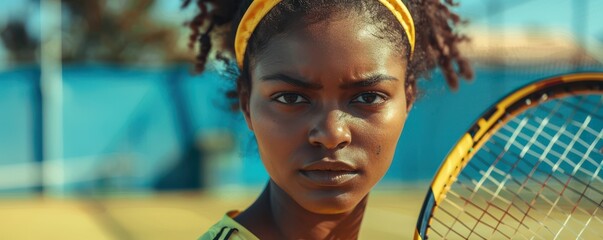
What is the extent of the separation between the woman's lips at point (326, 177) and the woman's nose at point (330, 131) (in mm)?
63

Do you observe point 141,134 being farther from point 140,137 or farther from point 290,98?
Result: point 290,98

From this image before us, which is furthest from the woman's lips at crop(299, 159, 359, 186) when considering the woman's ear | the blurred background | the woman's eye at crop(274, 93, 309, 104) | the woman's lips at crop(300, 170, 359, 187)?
the blurred background

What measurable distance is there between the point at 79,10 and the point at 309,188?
17.2 metres

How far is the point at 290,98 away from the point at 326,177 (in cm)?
19

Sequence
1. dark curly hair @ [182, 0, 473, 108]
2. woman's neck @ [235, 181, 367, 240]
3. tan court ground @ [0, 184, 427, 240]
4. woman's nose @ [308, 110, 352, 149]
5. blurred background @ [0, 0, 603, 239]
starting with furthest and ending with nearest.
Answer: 1. blurred background @ [0, 0, 603, 239]
2. tan court ground @ [0, 184, 427, 240]
3. woman's neck @ [235, 181, 367, 240]
4. dark curly hair @ [182, 0, 473, 108]
5. woman's nose @ [308, 110, 352, 149]

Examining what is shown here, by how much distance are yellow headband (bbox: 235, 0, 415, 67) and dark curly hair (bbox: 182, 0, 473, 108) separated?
1 centimetres

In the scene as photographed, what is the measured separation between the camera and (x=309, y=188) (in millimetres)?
1644

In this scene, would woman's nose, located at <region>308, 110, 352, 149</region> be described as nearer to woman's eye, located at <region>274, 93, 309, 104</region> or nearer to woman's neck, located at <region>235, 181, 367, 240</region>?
woman's eye, located at <region>274, 93, 309, 104</region>

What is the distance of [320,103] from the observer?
160 centimetres

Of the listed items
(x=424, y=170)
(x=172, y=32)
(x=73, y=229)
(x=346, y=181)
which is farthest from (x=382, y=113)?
(x=172, y=32)

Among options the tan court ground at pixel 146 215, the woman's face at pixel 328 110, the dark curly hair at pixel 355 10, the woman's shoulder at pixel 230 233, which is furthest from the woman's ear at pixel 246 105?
the tan court ground at pixel 146 215

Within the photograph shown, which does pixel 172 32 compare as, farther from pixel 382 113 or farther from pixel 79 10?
pixel 382 113

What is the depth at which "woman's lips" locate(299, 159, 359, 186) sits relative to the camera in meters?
1.61

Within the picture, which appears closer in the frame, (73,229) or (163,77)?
(73,229)
